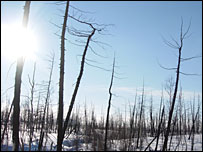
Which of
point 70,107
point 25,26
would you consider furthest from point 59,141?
point 25,26

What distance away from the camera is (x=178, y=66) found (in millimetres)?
9828

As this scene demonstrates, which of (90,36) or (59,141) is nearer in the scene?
(59,141)

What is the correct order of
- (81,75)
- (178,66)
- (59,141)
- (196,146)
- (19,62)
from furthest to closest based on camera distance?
(196,146) → (178,66) → (81,75) → (59,141) → (19,62)

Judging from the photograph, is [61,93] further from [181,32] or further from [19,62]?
[181,32]

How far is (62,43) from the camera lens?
7621 mm

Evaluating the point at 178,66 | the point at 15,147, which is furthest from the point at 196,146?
the point at 15,147

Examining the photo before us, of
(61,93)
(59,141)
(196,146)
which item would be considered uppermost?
(61,93)

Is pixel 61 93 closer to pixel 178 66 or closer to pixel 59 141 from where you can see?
pixel 59 141

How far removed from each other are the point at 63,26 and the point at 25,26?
347 cm

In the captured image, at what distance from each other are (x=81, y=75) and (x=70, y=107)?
142cm

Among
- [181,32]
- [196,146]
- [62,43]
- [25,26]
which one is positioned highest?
[181,32]

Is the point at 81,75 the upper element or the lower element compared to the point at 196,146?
upper

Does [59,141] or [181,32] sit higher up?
[181,32]

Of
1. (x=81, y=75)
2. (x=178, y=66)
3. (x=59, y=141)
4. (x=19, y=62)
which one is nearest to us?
(x=19, y=62)
